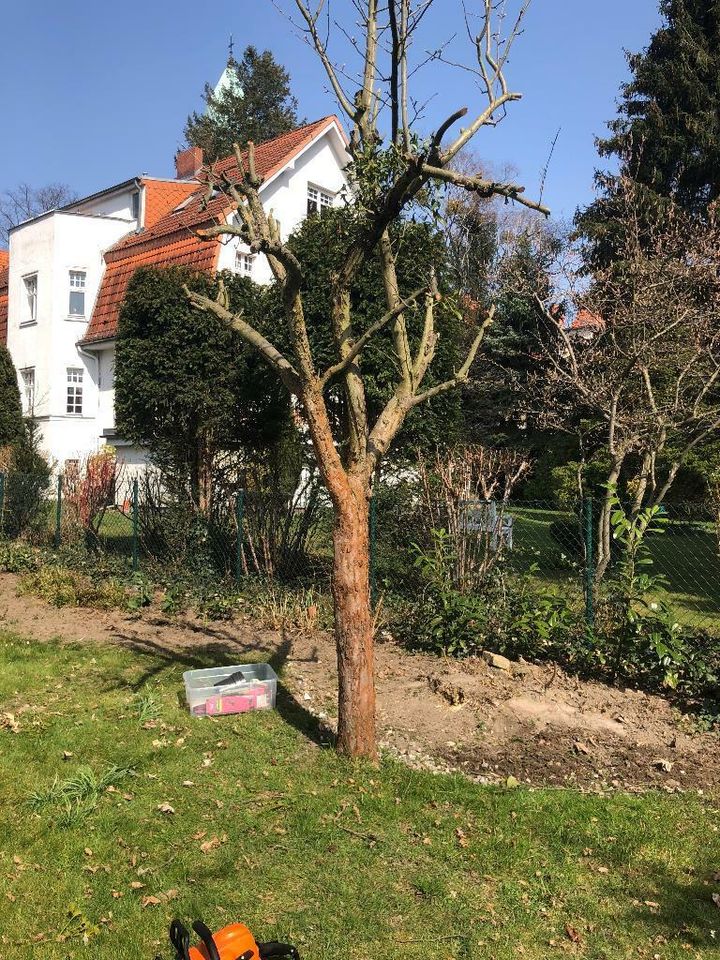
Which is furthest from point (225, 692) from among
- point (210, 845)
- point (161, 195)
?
point (161, 195)

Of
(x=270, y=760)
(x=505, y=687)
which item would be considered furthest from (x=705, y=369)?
(x=270, y=760)

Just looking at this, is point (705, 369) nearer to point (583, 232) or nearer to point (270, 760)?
point (270, 760)

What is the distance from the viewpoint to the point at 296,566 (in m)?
9.15

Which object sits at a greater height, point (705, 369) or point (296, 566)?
point (705, 369)

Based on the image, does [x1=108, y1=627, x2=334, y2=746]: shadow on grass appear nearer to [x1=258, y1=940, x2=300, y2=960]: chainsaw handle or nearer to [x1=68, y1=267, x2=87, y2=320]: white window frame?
[x1=258, y1=940, x2=300, y2=960]: chainsaw handle

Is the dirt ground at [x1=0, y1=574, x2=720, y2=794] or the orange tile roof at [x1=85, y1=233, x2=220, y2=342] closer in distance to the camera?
the dirt ground at [x1=0, y1=574, x2=720, y2=794]

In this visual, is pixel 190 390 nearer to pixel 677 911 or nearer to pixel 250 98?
pixel 677 911

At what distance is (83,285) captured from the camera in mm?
23922

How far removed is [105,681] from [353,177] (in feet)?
14.2

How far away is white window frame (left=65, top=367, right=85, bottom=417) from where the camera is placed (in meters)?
23.3

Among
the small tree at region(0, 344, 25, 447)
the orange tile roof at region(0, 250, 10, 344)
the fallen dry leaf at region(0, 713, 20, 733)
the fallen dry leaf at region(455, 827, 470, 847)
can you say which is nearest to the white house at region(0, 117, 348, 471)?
the orange tile roof at region(0, 250, 10, 344)

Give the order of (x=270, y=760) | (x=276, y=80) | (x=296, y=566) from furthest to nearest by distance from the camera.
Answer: (x=276, y=80)
(x=296, y=566)
(x=270, y=760)

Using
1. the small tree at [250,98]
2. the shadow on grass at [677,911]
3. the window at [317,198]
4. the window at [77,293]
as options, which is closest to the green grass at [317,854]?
the shadow on grass at [677,911]

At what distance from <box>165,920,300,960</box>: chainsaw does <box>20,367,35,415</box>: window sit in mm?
22844
